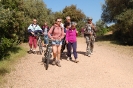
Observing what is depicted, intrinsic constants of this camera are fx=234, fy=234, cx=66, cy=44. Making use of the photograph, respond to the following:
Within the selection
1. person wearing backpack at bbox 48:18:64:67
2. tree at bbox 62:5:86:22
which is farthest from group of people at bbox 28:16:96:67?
tree at bbox 62:5:86:22

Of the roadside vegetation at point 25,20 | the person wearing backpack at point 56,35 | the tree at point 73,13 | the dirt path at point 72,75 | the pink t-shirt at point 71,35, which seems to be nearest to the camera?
the dirt path at point 72,75

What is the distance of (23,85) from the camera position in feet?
25.4

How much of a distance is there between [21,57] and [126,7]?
14.2m

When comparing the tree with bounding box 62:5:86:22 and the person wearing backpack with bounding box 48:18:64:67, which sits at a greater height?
the tree with bounding box 62:5:86:22

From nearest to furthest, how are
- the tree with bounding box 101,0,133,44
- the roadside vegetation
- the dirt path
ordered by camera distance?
1. the dirt path
2. the roadside vegetation
3. the tree with bounding box 101,0,133,44

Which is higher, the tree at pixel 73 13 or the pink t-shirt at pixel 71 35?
the tree at pixel 73 13

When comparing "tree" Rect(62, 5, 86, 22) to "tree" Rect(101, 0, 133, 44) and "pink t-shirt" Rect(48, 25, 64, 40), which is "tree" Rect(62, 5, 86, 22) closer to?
"tree" Rect(101, 0, 133, 44)

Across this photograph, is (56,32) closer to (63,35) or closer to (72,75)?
(63,35)

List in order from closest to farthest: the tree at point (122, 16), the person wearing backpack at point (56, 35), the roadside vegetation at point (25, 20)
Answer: the person wearing backpack at point (56, 35)
the roadside vegetation at point (25, 20)
the tree at point (122, 16)

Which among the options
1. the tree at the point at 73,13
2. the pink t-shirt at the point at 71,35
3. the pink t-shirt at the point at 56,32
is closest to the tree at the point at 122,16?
the pink t-shirt at the point at 71,35

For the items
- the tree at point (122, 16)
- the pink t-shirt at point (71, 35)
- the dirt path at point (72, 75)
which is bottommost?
the dirt path at point (72, 75)

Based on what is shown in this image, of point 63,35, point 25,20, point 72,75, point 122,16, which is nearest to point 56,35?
point 63,35

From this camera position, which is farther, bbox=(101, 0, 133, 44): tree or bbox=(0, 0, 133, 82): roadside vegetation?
bbox=(101, 0, 133, 44): tree

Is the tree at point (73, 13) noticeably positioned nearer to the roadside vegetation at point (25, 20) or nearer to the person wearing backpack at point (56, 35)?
the roadside vegetation at point (25, 20)
